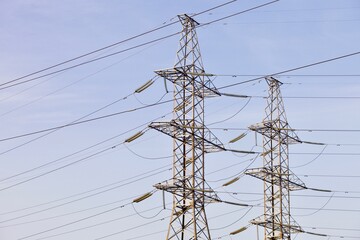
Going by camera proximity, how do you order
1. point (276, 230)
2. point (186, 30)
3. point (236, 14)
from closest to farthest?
1. point (236, 14)
2. point (186, 30)
3. point (276, 230)

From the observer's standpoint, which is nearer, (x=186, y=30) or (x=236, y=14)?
(x=236, y=14)

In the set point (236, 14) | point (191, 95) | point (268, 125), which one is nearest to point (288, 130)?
point (268, 125)

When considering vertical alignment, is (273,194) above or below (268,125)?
below

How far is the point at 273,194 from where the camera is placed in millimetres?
52781

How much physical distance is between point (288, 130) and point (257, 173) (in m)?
4.67

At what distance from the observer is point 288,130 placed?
177ft

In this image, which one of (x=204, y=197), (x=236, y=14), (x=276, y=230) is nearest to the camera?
(x=236, y=14)

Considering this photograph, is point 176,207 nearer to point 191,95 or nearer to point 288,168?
point 191,95

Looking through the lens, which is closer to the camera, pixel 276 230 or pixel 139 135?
pixel 139 135

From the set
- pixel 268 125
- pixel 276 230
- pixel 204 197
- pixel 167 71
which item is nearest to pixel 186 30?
pixel 167 71

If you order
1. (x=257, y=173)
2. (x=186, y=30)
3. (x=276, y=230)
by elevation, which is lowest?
(x=276, y=230)

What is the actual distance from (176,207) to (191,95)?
6.78 metres

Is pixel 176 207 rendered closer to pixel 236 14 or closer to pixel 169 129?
pixel 169 129

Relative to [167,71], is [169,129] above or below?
below
